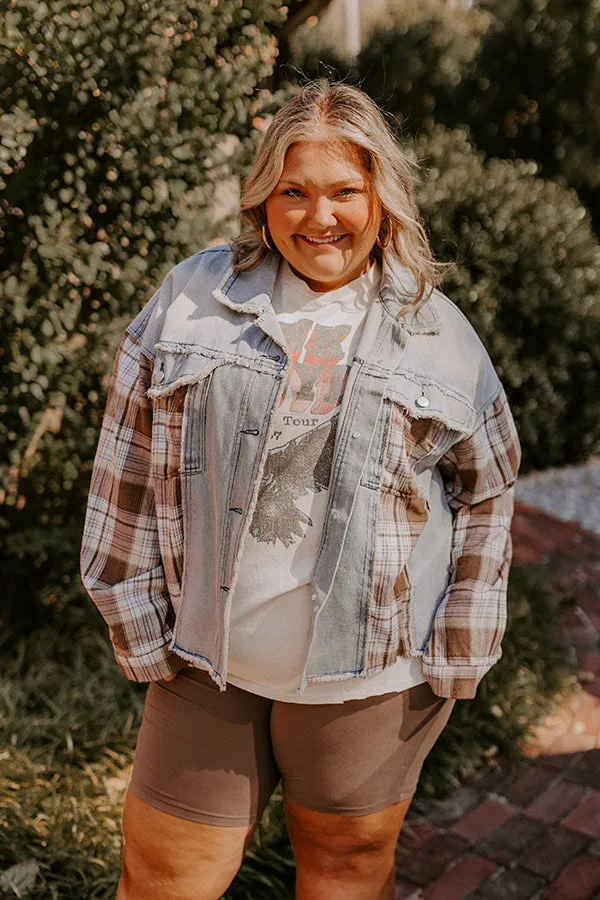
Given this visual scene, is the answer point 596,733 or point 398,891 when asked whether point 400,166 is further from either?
point 596,733

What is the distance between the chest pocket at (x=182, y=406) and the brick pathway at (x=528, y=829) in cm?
170

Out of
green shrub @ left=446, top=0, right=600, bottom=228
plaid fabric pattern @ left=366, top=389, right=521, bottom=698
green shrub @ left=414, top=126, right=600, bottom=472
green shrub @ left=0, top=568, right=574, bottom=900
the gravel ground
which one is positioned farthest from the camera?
green shrub @ left=446, top=0, right=600, bottom=228

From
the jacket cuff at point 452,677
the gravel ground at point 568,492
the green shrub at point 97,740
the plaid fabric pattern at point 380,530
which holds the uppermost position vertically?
the plaid fabric pattern at point 380,530

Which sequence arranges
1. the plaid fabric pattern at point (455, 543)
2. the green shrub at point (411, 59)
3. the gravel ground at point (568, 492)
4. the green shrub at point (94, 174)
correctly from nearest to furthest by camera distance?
the plaid fabric pattern at point (455, 543) < the green shrub at point (94, 174) < the gravel ground at point (568, 492) < the green shrub at point (411, 59)

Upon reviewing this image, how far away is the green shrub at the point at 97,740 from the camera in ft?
8.70

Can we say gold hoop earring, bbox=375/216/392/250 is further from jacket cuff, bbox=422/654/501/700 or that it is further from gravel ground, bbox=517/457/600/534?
gravel ground, bbox=517/457/600/534

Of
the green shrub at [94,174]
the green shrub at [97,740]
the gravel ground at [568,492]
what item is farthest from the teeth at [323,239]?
the gravel ground at [568,492]

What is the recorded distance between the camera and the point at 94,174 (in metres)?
3.23

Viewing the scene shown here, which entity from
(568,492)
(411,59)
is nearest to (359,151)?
(568,492)

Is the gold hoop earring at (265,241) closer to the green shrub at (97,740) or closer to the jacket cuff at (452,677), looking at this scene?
the jacket cuff at (452,677)

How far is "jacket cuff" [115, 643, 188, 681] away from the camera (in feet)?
6.18

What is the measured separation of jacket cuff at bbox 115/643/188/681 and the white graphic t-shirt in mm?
147

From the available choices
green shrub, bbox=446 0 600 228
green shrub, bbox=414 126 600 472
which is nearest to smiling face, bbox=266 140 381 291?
green shrub, bbox=414 126 600 472

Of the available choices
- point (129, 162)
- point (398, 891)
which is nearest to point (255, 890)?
point (398, 891)
